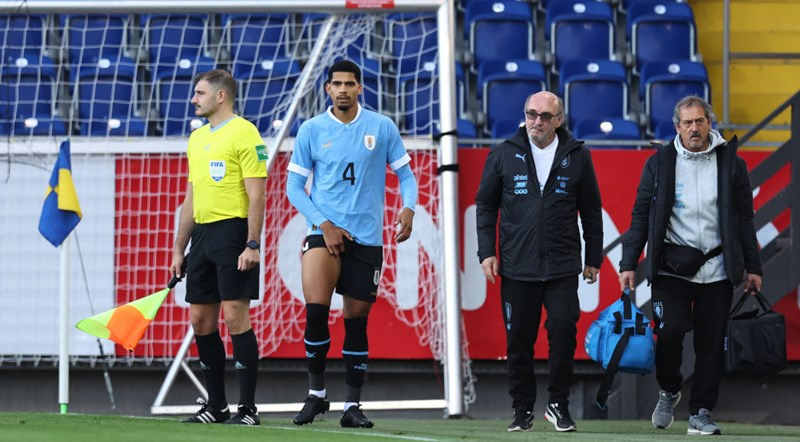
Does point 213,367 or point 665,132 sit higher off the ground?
point 665,132

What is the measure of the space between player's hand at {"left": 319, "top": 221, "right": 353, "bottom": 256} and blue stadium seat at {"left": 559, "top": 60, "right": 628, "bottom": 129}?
5.26 metres

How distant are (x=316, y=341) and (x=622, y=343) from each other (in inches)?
64.4

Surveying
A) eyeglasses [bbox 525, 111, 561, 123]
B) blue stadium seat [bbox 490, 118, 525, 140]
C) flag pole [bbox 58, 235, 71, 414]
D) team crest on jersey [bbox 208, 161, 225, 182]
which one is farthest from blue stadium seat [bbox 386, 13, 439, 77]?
team crest on jersey [bbox 208, 161, 225, 182]

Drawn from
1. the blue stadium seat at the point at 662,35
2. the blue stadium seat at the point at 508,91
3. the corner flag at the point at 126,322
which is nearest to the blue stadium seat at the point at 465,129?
the blue stadium seat at the point at 508,91

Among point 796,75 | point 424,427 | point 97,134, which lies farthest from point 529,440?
point 796,75

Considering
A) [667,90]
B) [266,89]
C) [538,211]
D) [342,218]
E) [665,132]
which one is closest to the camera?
[342,218]

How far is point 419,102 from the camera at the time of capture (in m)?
11.0

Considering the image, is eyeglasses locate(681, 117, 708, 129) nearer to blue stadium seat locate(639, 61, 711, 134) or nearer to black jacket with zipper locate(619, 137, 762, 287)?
black jacket with zipper locate(619, 137, 762, 287)

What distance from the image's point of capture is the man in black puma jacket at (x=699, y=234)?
23.3ft

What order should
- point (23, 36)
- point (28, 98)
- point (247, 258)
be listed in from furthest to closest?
point (23, 36)
point (28, 98)
point (247, 258)

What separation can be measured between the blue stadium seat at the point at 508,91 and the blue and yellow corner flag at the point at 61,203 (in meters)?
4.30

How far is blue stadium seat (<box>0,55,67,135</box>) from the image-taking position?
10422mm

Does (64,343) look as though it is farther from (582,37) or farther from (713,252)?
(582,37)

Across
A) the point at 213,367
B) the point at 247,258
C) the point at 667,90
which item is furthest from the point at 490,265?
the point at 667,90
